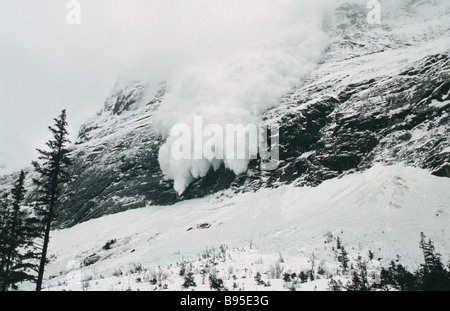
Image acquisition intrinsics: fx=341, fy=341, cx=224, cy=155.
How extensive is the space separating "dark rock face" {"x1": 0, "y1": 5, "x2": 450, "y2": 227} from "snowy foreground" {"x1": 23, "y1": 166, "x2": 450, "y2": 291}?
4.34 m

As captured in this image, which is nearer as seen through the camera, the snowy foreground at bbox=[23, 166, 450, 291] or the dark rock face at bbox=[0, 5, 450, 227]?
the snowy foreground at bbox=[23, 166, 450, 291]

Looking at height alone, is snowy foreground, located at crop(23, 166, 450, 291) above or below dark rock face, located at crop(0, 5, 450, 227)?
below

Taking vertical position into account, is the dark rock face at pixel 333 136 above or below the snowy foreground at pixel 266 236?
above

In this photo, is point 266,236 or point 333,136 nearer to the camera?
point 266,236

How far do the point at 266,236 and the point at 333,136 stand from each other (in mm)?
26899

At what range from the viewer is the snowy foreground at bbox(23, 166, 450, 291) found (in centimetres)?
1673

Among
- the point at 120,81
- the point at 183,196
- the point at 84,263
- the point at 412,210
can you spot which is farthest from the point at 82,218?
the point at 120,81

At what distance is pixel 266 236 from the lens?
2916 centimetres

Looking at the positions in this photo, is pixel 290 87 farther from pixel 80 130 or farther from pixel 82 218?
pixel 80 130

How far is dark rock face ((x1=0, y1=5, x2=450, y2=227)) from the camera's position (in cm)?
4238

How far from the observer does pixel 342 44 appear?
8169cm

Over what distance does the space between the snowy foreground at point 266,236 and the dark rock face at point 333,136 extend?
4338 millimetres

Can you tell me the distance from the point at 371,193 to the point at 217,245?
15531 millimetres

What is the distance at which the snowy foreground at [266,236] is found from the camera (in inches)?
659
